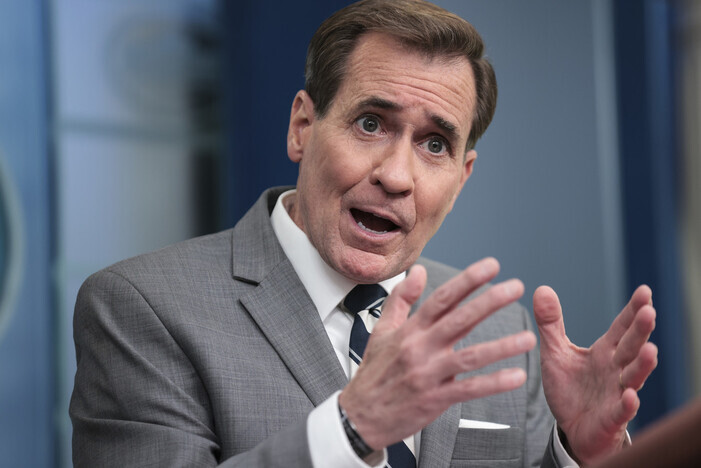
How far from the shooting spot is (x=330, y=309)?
1.41 metres

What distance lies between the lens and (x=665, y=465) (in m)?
0.47

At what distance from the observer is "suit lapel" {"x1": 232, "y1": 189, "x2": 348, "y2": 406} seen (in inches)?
51.4

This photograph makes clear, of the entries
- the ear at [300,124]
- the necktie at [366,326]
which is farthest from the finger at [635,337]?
the ear at [300,124]

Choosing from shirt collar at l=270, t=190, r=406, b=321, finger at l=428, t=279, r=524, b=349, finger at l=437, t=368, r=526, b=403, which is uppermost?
finger at l=428, t=279, r=524, b=349

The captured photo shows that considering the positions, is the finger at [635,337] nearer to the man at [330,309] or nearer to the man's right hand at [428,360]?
the man at [330,309]

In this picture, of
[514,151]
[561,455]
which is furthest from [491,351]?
[514,151]

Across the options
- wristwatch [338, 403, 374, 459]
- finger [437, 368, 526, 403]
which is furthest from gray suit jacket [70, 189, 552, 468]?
finger [437, 368, 526, 403]

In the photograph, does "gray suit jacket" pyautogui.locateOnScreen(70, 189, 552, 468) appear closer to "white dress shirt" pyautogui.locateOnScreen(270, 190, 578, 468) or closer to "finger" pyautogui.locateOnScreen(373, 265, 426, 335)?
"white dress shirt" pyautogui.locateOnScreen(270, 190, 578, 468)

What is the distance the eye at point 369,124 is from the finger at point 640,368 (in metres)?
0.58

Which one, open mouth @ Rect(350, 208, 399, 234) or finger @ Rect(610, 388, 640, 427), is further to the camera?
open mouth @ Rect(350, 208, 399, 234)

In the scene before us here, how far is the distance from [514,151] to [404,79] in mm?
1217

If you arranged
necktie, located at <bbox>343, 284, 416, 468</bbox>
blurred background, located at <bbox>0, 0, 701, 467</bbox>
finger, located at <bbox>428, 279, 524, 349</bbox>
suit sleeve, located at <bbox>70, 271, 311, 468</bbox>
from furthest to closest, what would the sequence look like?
blurred background, located at <bbox>0, 0, 701, 467</bbox> → necktie, located at <bbox>343, 284, 416, 468</bbox> → suit sleeve, located at <bbox>70, 271, 311, 468</bbox> → finger, located at <bbox>428, 279, 524, 349</bbox>

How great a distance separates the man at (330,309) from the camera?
3.92ft

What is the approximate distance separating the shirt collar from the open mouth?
0.33 ft
